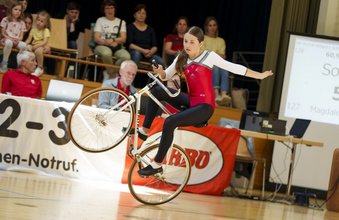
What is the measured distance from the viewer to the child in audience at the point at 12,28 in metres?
12.0

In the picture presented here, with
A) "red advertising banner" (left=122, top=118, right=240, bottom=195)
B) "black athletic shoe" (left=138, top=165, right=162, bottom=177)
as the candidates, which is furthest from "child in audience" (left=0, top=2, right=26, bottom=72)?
"black athletic shoe" (left=138, top=165, right=162, bottom=177)

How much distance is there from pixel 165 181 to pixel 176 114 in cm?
141

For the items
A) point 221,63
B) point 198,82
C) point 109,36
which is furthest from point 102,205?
point 109,36

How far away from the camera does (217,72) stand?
13.1 metres

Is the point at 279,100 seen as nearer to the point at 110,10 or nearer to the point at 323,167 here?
the point at 323,167

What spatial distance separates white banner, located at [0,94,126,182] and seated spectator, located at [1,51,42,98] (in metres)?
0.68

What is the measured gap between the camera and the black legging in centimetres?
772

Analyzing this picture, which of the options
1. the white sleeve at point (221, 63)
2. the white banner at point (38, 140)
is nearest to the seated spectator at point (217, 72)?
the white banner at point (38, 140)

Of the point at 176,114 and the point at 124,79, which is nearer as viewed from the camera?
the point at 176,114

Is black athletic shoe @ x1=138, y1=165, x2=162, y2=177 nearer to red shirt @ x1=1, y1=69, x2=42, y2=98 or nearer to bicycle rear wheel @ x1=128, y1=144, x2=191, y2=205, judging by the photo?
bicycle rear wheel @ x1=128, y1=144, x2=191, y2=205

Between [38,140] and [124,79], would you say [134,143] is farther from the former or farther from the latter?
[38,140]

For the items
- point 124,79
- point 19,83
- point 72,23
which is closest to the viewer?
point 124,79

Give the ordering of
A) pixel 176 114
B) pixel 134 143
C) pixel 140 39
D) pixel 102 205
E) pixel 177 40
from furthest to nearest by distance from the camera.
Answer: pixel 177 40, pixel 140 39, pixel 134 143, pixel 176 114, pixel 102 205

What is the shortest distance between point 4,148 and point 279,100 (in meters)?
4.54
